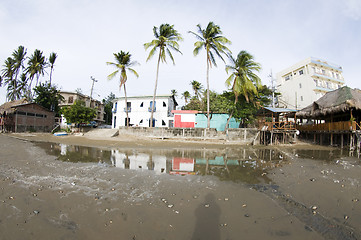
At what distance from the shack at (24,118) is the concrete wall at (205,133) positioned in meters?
21.3

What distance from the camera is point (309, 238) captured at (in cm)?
270

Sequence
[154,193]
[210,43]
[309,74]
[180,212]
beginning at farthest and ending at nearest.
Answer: [309,74]
[210,43]
[154,193]
[180,212]

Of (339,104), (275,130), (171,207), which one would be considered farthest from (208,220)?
(339,104)

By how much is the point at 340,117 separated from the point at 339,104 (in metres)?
5.67

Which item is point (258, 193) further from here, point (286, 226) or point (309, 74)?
point (309, 74)

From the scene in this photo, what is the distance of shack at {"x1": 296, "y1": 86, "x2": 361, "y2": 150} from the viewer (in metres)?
14.8

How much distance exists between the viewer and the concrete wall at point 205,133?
20438 mm

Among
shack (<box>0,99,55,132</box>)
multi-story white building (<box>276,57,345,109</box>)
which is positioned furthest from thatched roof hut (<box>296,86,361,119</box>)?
shack (<box>0,99,55,132</box>)

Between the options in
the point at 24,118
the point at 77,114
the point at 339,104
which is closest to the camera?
the point at 339,104

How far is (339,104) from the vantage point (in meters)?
15.9

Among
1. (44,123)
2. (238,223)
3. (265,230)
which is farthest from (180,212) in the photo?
(44,123)

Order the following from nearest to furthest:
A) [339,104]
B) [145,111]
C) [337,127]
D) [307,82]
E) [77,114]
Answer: [339,104]
[337,127]
[77,114]
[145,111]
[307,82]

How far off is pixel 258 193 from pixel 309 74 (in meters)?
43.5

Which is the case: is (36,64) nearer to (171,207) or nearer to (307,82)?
(171,207)
